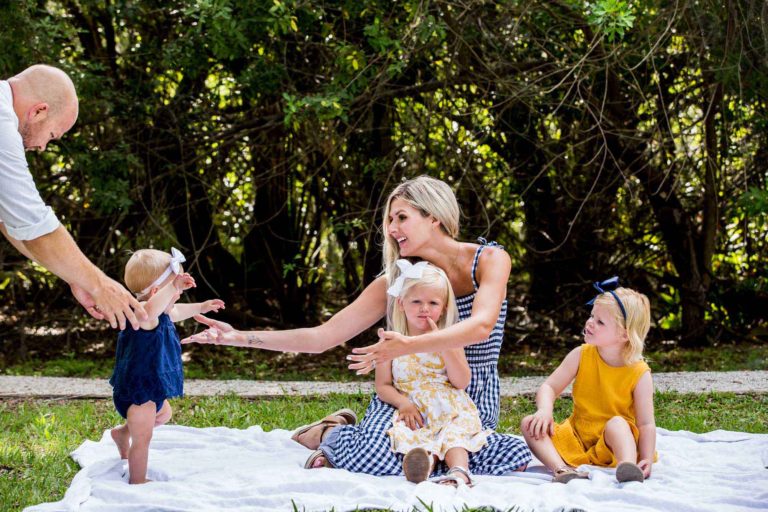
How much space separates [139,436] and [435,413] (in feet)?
4.06

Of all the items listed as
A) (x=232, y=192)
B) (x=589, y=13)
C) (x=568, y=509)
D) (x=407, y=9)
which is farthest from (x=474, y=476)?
(x=232, y=192)

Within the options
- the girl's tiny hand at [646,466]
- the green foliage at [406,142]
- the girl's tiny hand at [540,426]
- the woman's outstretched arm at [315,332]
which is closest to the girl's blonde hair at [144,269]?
the woman's outstretched arm at [315,332]

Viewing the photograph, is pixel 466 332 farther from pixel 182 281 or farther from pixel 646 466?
pixel 182 281

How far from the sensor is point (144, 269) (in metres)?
3.89

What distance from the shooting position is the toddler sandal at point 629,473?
3.76 meters

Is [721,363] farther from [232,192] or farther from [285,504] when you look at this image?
[285,504]

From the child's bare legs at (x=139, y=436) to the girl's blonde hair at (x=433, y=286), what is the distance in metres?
1.09

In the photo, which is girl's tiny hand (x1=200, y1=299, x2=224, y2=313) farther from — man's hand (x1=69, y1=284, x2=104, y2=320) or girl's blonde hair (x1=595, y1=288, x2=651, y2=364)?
girl's blonde hair (x1=595, y1=288, x2=651, y2=364)

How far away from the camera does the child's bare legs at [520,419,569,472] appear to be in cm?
409

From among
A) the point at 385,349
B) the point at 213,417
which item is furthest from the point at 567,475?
the point at 213,417

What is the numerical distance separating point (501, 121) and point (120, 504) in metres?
5.54

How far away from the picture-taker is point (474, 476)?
13.0 ft

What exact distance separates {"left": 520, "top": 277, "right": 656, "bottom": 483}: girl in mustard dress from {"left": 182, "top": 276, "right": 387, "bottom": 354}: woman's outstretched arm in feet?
2.86

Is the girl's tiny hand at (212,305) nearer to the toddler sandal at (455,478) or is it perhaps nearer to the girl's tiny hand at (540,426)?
the toddler sandal at (455,478)
